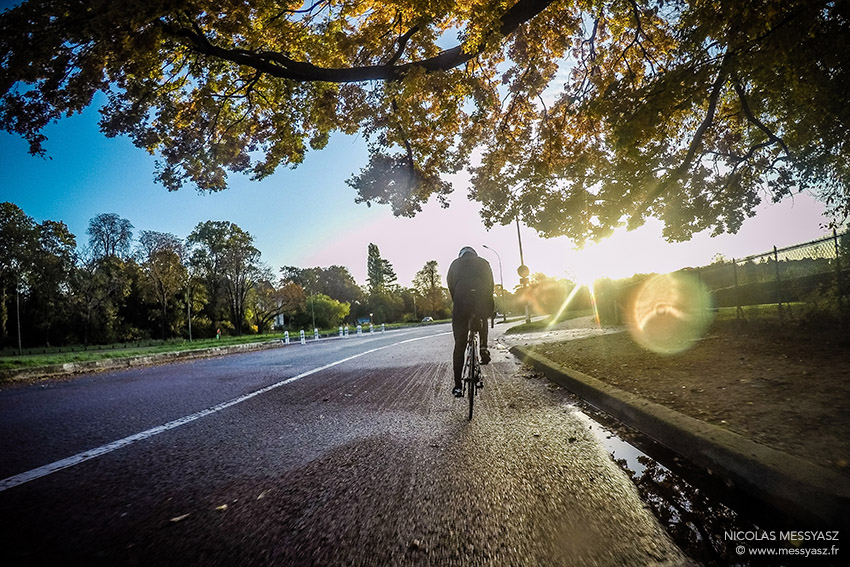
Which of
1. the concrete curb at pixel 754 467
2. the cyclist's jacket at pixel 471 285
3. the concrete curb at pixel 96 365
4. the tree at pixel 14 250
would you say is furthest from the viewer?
the tree at pixel 14 250

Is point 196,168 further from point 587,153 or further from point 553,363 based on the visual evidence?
point 587,153

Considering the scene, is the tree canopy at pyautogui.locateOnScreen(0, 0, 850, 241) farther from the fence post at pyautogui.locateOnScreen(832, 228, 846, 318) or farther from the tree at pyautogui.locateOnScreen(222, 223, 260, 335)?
the tree at pyautogui.locateOnScreen(222, 223, 260, 335)

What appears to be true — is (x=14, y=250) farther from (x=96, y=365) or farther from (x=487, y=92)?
(x=487, y=92)

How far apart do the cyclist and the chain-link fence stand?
620 centimetres

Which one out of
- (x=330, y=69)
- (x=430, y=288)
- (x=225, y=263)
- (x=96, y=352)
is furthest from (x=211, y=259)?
(x=430, y=288)

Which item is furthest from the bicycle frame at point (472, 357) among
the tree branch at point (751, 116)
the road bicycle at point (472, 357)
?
the tree branch at point (751, 116)

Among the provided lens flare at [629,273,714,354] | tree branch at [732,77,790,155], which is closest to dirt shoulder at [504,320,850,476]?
lens flare at [629,273,714,354]

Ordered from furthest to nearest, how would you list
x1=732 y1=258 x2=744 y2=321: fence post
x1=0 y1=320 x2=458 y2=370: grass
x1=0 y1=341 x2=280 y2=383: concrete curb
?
x1=0 y1=320 x2=458 y2=370: grass < x1=0 y1=341 x2=280 y2=383: concrete curb < x1=732 y1=258 x2=744 y2=321: fence post

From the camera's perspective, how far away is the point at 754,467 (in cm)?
228

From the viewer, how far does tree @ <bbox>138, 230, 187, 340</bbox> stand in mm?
44531

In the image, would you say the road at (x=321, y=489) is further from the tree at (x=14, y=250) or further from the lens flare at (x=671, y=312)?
the tree at (x=14, y=250)

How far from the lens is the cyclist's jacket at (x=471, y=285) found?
16.8 ft

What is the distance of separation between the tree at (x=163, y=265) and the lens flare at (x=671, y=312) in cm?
4697

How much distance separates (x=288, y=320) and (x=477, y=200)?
6526cm
